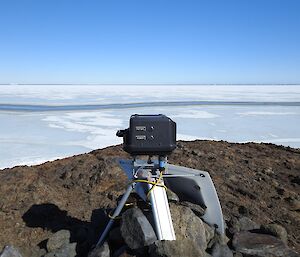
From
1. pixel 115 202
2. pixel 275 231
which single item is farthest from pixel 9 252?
pixel 275 231

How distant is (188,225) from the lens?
2.93 m

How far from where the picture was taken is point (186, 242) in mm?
2562

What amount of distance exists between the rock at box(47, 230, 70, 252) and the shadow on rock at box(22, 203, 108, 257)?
0.14 feet

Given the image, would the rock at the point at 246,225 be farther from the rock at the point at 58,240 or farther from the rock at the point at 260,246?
the rock at the point at 58,240

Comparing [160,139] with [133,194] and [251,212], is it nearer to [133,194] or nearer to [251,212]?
[133,194]

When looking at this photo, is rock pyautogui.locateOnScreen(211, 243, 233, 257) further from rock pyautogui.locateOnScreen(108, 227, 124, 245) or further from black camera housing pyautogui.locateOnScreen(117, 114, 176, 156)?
black camera housing pyautogui.locateOnScreen(117, 114, 176, 156)

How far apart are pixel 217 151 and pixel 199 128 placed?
6835mm

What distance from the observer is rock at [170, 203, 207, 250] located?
9.43ft

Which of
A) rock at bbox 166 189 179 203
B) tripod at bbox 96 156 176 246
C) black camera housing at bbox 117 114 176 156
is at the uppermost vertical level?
black camera housing at bbox 117 114 176 156

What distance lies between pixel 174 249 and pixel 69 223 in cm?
161

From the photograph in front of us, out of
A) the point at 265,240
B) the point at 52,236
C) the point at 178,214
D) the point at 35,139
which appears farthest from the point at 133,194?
the point at 35,139

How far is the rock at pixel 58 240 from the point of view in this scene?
317 centimetres

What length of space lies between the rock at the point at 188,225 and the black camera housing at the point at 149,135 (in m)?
0.72

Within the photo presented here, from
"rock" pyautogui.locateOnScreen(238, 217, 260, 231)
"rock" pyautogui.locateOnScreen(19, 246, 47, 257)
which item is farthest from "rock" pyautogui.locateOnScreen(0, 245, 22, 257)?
"rock" pyautogui.locateOnScreen(238, 217, 260, 231)
